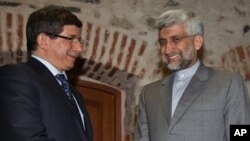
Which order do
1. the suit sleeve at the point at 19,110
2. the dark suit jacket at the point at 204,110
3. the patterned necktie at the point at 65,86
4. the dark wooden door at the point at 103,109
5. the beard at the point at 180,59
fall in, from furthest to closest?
the dark wooden door at the point at 103,109 → the beard at the point at 180,59 → the dark suit jacket at the point at 204,110 → the patterned necktie at the point at 65,86 → the suit sleeve at the point at 19,110

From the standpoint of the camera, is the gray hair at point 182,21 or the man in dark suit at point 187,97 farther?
the gray hair at point 182,21

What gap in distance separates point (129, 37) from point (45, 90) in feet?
5.40

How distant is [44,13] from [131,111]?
1.57 m

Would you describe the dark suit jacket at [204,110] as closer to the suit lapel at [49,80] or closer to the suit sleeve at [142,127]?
the suit sleeve at [142,127]

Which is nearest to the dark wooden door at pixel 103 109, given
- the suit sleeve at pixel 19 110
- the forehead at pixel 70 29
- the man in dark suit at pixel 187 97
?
the man in dark suit at pixel 187 97

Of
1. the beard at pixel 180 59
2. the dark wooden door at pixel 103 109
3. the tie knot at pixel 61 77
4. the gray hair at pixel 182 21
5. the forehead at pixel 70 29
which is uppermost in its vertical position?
the gray hair at pixel 182 21

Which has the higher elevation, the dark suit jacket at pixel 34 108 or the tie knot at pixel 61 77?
the tie knot at pixel 61 77

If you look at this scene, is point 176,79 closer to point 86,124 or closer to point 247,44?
point 86,124

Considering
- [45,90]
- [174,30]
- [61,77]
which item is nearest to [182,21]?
[174,30]

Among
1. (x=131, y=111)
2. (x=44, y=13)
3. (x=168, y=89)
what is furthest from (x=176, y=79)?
(x=131, y=111)

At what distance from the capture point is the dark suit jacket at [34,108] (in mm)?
1924

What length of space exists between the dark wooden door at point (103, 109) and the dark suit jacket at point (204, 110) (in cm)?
117

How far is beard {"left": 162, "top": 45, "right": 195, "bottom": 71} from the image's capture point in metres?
2.54

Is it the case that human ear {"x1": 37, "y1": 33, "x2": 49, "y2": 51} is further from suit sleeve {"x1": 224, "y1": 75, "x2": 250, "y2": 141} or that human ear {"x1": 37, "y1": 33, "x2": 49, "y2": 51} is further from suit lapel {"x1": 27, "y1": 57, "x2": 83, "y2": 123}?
suit sleeve {"x1": 224, "y1": 75, "x2": 250, "y2": 141}
